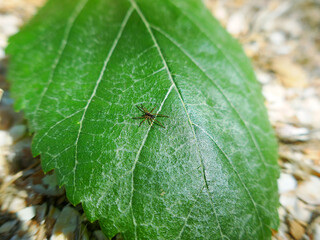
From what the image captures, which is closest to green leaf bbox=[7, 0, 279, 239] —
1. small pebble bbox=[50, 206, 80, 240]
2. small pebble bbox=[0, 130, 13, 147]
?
small pebble bbox=[50, 206, 80, 240]

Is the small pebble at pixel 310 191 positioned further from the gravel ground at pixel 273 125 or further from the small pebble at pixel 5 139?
the small pebble at pixel 5 139

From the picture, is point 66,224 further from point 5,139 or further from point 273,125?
point 273,125

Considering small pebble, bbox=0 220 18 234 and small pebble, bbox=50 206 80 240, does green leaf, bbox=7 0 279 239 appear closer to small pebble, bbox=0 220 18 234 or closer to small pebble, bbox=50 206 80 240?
small pebble, bbox=50 206 80 240

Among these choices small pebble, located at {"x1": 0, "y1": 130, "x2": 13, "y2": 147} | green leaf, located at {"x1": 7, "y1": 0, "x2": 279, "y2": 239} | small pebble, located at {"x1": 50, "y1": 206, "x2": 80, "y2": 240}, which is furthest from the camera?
small pebble, located at {"x1": 0, "y1": 130, "x2": 13, "y2": 147}

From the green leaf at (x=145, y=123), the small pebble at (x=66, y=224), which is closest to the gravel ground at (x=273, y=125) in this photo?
the small pebble at (x=66, y=224)

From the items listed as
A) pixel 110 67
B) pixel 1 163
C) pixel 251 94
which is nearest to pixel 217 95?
pixel 251 94

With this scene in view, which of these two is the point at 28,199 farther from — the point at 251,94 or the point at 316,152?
the point at 316,152
